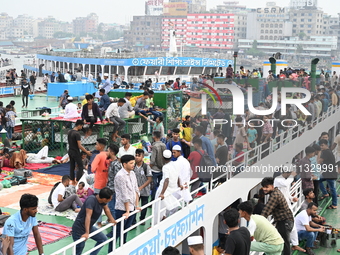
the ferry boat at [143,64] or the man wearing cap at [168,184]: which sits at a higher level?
the ferry boat at [143,64]

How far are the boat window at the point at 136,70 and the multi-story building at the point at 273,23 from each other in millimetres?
10022

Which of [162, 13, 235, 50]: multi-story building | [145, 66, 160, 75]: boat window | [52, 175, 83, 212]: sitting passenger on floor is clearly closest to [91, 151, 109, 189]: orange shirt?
[52, 175, 83, 212]: sitting passenger on floor

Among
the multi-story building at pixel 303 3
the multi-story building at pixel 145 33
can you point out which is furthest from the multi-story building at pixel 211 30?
the multi-story building at pixel 303 3

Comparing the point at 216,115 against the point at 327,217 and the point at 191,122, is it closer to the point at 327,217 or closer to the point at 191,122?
the point at 191,122

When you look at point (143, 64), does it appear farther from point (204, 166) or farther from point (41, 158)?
point (204, 166)

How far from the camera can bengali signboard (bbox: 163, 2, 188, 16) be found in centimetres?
13225

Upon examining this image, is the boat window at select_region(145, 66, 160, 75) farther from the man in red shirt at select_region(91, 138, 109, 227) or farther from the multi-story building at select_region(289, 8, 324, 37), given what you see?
the man in red shirt at select_region(91, 138, 109, 227)

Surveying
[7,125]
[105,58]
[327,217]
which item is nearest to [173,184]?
[327,217]

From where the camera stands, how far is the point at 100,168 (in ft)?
22.6

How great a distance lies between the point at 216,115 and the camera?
1071cm

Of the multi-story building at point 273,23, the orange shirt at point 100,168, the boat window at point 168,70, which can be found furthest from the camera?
the multi-story building at point 273,23

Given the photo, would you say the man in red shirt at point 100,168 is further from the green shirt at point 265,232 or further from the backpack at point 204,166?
the green shirt at point 265,232

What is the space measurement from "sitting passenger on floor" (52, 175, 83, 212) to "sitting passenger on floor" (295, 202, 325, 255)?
400 cm

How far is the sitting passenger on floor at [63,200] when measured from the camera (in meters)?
7.68
